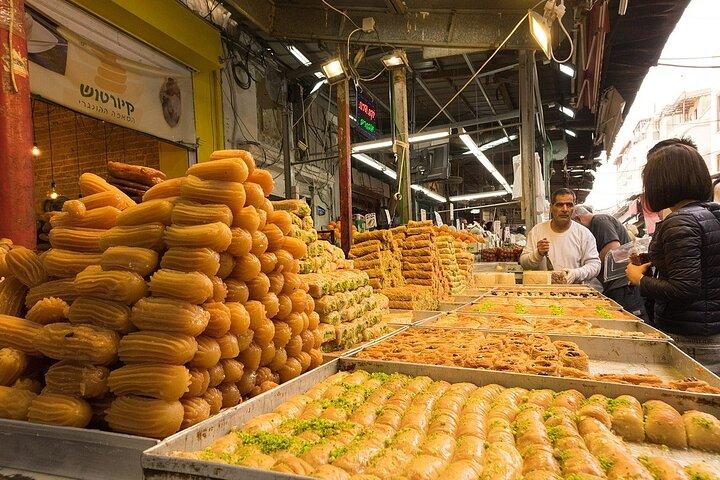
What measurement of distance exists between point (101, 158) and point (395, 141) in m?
6.22

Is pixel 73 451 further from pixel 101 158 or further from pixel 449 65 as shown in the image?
pixel 449 65

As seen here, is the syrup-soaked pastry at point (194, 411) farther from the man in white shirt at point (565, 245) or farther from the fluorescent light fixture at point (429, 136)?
the fluorescent light fixture at point (429, 136)

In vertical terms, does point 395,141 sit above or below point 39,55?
below

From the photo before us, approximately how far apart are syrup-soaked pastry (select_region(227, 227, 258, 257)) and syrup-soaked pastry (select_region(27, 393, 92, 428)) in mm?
821

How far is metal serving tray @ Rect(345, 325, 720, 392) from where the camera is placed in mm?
2701

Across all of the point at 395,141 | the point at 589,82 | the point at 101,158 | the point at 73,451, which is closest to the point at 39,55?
the point at 101,158

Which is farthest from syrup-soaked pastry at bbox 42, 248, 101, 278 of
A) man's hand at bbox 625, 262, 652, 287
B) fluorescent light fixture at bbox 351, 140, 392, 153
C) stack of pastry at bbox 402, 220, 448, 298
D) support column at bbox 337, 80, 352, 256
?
fluorescent light fixture at bbox 351, 140, 392, 153

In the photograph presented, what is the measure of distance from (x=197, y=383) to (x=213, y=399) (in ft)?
0.48

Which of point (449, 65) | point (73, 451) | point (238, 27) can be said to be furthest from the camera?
point (449, 65)

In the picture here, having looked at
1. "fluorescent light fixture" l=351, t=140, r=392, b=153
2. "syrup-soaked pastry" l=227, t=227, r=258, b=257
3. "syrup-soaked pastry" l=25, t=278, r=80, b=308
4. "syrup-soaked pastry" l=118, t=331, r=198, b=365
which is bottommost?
"syrup-soaked pastry" l=118, t=331, r=198, b=365

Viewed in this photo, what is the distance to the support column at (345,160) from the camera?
21.4 feet

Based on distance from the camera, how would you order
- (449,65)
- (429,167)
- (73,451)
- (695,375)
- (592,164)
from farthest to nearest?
(592,164) < (429,167) < (449,65) < (695,375) < (73,451)

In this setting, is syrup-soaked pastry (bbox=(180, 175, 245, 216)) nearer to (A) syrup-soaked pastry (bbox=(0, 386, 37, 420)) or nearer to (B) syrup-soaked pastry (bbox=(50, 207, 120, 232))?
(B) syrup-soaked pastry (bbox=(50, 207, 120, 232))

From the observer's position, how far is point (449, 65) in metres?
10.3
